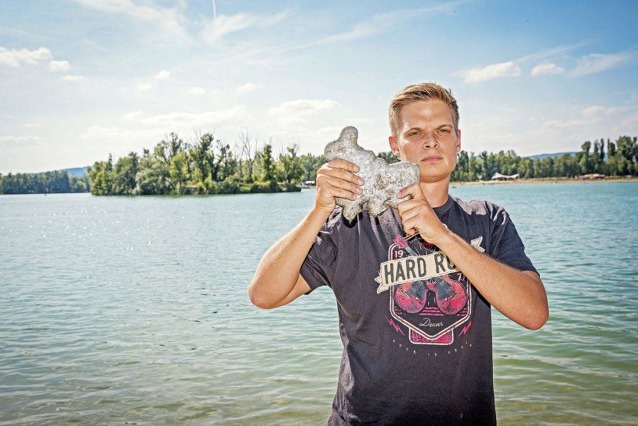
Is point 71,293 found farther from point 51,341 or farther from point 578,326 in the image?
point 578,326

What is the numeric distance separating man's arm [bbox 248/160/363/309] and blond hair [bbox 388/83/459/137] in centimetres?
64

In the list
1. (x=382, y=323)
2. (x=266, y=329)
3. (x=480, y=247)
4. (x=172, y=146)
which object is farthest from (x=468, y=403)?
(x=172, y=146)

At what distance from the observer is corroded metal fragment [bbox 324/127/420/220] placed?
265 cm

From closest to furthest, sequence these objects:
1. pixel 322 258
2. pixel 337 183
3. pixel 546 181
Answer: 1. pixel 337 183
2. pixel 322 258
3. pixel 546 181

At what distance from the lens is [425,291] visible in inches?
110

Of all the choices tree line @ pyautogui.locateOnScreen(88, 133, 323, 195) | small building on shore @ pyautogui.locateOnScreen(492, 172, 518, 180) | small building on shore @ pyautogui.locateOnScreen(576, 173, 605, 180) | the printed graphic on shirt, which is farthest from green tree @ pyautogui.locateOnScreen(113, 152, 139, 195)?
the printed graphic on shirt

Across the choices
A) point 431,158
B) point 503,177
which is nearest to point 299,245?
point 431,158

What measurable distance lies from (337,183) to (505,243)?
0.98m

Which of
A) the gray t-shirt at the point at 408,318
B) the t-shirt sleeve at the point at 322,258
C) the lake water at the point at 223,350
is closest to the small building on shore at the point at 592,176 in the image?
the lake water at the point at 223,350

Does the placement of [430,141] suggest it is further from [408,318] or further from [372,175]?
[408,318]

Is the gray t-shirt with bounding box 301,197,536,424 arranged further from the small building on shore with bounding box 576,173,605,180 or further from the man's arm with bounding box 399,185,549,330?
the small building on shore with bounding box 576,173,605,180

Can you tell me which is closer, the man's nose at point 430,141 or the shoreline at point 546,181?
the man's nose at point 430,141

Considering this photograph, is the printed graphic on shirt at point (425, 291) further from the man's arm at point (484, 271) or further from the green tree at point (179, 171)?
the green tree at point (179, 171)

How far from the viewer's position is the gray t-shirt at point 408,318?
2631 mm
